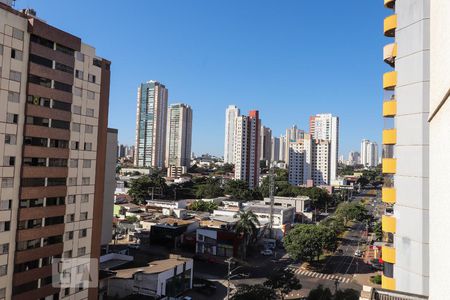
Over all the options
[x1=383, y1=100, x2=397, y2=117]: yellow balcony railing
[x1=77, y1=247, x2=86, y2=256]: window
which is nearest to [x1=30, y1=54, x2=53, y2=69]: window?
[x1=77, y1=247, x2=86, y2=256]: window

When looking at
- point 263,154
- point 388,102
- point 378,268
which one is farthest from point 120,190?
point 263,154

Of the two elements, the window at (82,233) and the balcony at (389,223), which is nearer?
the balcony at (389,223)

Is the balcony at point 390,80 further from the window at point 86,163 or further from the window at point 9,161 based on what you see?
the window at point 9,161

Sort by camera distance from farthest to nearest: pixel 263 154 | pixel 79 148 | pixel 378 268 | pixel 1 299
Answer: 1. pixel 263 154
2. pixel 378 268
3. pixel 79 148
4. pixel 1 299

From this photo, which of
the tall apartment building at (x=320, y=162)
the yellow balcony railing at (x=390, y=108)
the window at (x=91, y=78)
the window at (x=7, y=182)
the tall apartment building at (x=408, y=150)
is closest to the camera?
the tall apartment building at (x=408, y=150)

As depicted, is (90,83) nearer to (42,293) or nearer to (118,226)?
(42,293)

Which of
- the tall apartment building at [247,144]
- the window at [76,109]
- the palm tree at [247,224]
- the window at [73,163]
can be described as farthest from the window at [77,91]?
the tall apartment building at [247,144]

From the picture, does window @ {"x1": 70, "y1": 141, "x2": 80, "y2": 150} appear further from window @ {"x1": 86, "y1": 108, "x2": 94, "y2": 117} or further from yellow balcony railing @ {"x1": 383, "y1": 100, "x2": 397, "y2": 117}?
yellow balcony railing @ {"x1": 383, "y1": 100, "x2": 397, "y2": 117}
